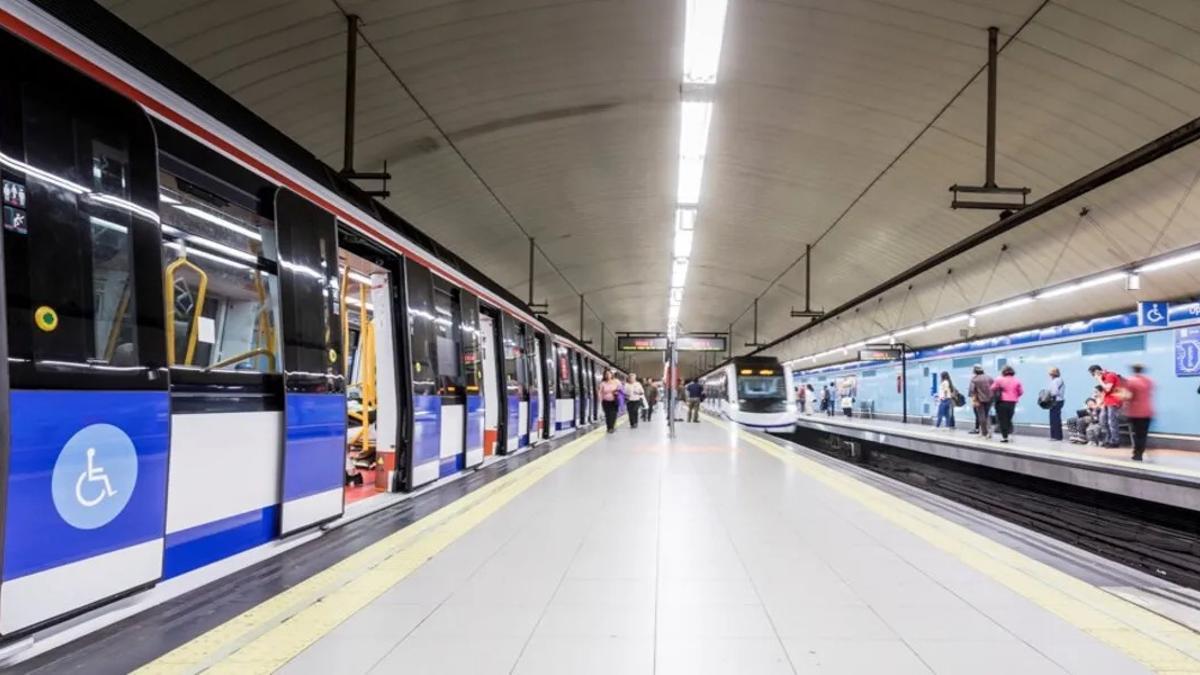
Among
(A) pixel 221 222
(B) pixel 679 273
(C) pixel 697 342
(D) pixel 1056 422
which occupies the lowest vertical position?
(D) pixel 1056 422

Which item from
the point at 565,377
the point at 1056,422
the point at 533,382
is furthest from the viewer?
the point at 565,377

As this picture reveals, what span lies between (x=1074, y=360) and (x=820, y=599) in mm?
17868

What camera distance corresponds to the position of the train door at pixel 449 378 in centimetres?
686

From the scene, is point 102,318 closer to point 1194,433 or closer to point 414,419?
point 414,419

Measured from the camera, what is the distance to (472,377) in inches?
316

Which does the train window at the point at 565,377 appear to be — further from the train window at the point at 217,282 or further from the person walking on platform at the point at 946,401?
the train window at the point at 217,282

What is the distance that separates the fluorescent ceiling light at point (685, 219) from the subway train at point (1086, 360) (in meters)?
8.91

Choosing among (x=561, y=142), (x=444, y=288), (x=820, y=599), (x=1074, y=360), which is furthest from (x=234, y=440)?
(x=1074, y=360)

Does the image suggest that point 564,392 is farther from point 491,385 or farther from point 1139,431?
point 1139,431

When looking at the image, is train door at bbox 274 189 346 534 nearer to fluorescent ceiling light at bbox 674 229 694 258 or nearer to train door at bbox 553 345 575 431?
train door at bbox 553 345 575 431

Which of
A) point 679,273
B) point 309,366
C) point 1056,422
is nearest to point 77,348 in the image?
point 309,366

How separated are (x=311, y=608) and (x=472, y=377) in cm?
504

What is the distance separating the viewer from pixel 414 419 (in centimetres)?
593

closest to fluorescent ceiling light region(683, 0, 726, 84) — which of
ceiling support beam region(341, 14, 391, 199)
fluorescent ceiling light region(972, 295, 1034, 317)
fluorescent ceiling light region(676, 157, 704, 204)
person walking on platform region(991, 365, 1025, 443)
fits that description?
fluorescent ceiling light region(676, 157, 704, 204)
